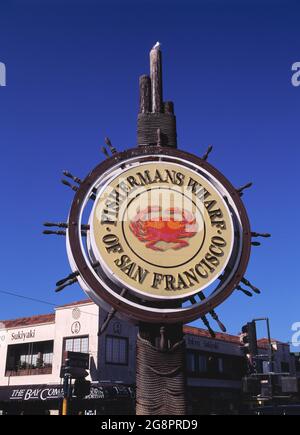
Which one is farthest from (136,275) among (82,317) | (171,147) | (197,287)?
(82,317)

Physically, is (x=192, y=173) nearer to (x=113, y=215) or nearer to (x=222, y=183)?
(x=222, y=183)

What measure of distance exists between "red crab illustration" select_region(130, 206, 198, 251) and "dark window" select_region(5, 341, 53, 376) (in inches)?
1145

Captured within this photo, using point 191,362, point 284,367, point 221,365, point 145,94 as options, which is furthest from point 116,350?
point 284,367

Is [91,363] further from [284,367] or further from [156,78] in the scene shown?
[284,367]

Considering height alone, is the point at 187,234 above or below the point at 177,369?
above

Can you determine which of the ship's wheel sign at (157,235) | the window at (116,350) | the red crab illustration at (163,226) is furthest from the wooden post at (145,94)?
the window at (116,350)

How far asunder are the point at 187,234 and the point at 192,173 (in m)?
1.39

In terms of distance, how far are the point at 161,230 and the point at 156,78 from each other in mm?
3954

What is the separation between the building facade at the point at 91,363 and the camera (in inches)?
1297

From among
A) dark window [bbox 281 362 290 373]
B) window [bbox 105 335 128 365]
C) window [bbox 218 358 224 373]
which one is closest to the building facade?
window [bbox 105 335 128 365]

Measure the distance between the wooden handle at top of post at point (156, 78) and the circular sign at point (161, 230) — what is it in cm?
187

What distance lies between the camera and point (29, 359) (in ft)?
127

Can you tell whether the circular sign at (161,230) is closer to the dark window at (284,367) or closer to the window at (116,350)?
the window at (116,350)

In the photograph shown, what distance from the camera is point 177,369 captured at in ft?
31.0
